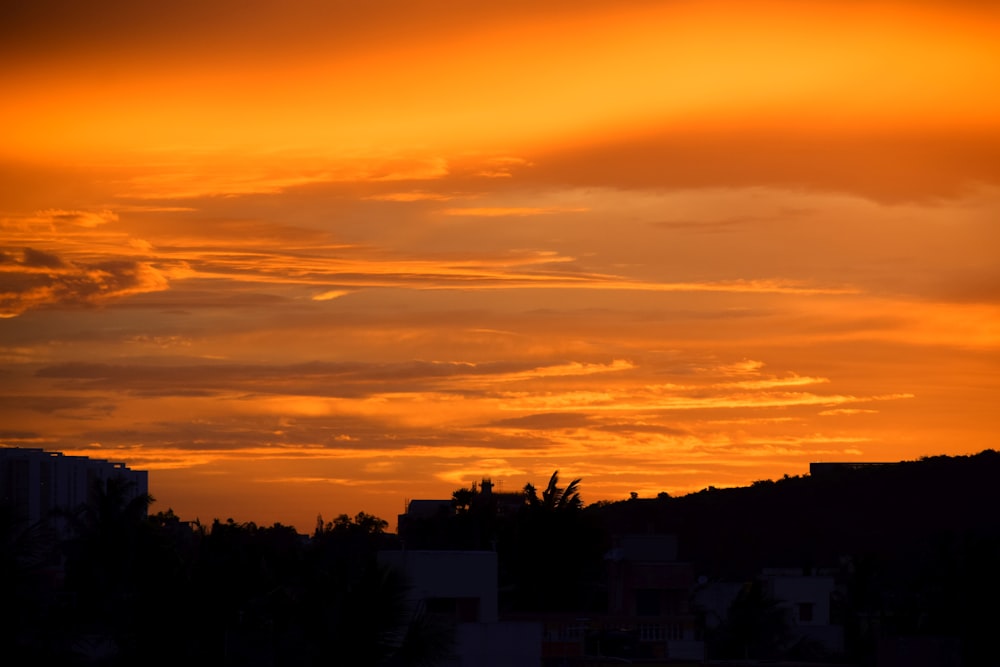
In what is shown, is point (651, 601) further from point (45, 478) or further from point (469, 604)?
point (45, 478)

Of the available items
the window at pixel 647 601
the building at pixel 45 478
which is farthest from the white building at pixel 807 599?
the building at pixel 45 478

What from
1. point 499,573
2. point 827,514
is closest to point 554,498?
point 499,573

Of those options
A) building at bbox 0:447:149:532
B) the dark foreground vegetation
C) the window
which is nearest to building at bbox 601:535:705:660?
the window

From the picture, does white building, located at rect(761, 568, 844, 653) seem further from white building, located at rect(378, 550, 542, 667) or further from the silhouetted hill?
the silhouetted hill

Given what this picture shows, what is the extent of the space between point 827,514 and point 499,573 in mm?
89129

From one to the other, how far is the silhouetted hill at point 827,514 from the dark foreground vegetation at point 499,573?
0.29 meters

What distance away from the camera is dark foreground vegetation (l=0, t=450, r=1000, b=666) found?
36375mm

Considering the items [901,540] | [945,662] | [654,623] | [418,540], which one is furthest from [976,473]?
[945,662]

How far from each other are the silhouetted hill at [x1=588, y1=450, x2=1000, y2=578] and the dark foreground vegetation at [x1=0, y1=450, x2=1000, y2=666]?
29 cm

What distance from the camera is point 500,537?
284 ft

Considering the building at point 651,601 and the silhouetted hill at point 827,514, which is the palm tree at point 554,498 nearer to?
the building at point 651,601

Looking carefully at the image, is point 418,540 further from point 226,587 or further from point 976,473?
point 976,473

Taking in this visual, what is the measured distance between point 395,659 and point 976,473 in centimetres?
14065

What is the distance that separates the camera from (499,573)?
268 ft
